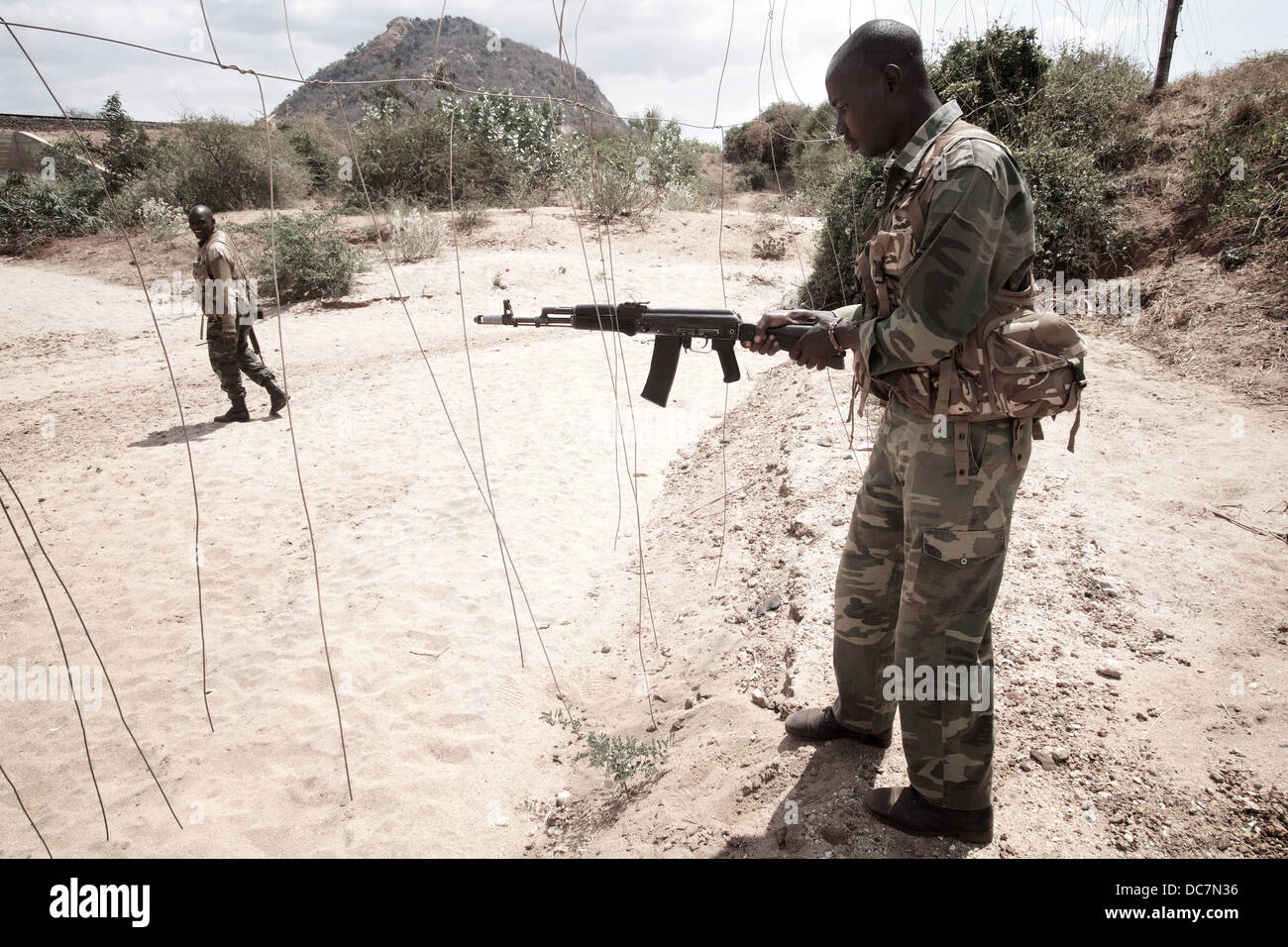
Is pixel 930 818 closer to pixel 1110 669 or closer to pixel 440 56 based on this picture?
pixel 1110 669

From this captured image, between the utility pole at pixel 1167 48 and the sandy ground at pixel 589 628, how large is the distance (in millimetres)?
5425

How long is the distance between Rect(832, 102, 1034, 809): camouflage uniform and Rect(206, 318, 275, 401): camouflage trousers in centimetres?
642

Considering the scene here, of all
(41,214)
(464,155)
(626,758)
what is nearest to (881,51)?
(626,758)

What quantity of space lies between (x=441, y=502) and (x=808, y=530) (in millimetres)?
2643

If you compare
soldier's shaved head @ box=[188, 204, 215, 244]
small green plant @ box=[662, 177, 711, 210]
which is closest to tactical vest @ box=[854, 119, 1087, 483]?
soldier's shaved head @ box=[188, 204, 215, 244]

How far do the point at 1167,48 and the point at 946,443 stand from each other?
10655 millimetres

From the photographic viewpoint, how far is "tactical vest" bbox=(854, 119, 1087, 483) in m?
1.69

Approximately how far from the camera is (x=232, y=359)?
266 inches

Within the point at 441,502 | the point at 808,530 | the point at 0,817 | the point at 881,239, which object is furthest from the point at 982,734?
the point at 441,502

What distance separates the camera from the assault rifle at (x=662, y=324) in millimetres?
2699
